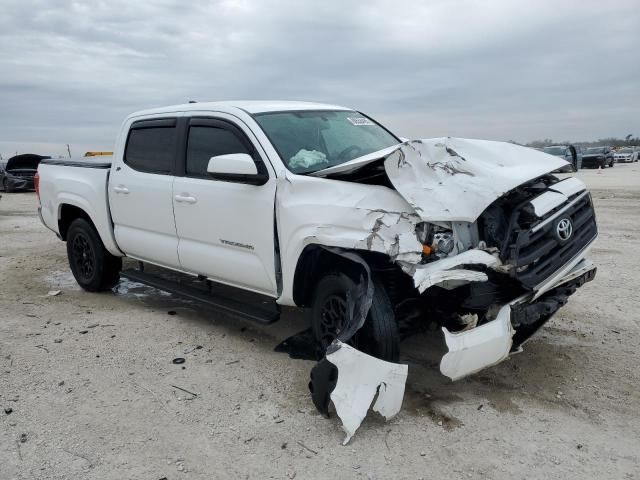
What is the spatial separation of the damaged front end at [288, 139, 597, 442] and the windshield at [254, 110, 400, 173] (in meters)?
0.63

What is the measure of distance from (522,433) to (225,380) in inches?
78.4

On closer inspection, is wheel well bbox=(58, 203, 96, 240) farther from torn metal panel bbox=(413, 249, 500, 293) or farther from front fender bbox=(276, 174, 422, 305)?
torn metal panel bbox=(413, 249, 500, 293)

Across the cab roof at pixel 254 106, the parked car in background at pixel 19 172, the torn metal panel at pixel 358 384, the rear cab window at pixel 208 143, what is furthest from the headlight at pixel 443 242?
the parked car in background at pixel 19 172

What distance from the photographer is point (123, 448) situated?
3051 millimetres

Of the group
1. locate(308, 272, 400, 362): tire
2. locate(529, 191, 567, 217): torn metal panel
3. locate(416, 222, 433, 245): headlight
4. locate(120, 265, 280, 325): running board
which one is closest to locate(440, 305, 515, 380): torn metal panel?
locate(308, 272, 400, 362): tire

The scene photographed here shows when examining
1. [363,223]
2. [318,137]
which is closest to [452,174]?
[363,223]

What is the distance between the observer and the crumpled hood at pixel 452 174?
3.04 m

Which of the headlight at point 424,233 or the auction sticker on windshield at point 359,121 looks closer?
the headlight at point 424,233

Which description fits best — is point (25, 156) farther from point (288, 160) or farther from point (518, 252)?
point (518, 252)

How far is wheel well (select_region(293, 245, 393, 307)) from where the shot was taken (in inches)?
135

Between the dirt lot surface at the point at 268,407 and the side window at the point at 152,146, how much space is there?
4.83ft

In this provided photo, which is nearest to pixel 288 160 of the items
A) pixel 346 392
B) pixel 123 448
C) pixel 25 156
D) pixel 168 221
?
pixel 168 221

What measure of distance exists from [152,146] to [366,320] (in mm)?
2941

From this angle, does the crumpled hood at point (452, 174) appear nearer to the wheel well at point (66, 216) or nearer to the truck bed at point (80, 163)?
the truck bed at point (80, 163)
